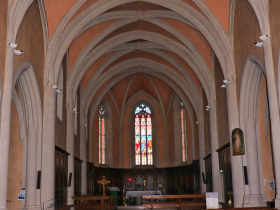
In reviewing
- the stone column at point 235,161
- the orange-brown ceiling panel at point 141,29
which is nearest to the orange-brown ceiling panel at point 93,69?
the orange-brown ceiling panel at point 141,29

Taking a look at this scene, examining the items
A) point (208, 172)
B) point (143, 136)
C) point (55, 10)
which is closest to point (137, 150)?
point (143, 136)

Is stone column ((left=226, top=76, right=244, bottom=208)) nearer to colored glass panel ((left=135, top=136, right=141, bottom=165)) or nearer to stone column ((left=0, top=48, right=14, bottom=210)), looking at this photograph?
stone column ((left=0, top=48, right=14, bottom=210))

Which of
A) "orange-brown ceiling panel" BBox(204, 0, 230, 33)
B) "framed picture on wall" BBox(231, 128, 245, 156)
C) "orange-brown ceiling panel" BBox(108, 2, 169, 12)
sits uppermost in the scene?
"orange-brown ceiling panel" BBox(108, 2, 169, 12)

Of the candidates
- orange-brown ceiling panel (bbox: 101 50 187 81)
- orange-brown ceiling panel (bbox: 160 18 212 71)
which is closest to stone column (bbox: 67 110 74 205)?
orange-brown ceiling panel (bbox: 101 50 187 81)

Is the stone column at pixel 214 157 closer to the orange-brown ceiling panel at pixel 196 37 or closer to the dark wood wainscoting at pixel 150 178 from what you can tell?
the orange-brown ceiling panel at pixel 196 37

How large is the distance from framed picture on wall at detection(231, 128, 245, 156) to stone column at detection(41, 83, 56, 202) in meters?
6.38

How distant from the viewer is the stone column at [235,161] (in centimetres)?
1252

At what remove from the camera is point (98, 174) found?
995 inches

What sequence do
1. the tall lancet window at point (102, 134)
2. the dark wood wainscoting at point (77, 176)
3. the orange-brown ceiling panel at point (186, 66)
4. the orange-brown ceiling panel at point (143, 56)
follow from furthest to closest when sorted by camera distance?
the tall lancet window at point (102, 134)
the orange-brown ceiling panel at point (143, 56)
the orange-brown ceiling panel at point (186, 66)
the dark wood wainscoting at point (77, 176)

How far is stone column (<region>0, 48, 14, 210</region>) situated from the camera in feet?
29.3

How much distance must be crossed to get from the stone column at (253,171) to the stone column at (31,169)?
281 inches

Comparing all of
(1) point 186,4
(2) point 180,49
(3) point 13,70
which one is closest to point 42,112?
(3) point 13,70

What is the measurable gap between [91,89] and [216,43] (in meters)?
9.81

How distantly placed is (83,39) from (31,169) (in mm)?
7394
